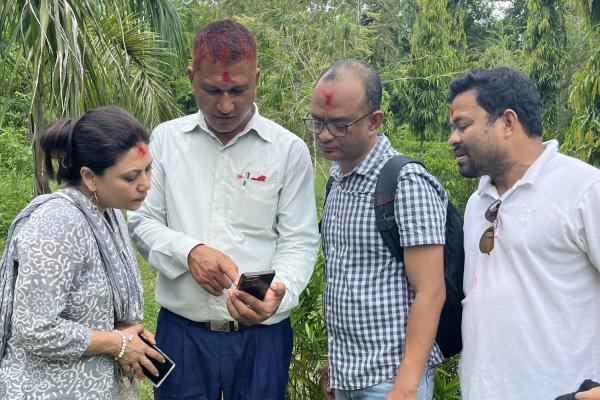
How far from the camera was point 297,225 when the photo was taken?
2.70 meters

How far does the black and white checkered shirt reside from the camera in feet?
7.53

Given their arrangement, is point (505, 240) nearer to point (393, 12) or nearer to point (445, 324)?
point (445, 324)

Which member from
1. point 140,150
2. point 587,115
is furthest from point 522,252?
point 587,115

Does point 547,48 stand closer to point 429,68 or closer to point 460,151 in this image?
point 429,68

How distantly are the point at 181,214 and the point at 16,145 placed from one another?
11136 millimetres

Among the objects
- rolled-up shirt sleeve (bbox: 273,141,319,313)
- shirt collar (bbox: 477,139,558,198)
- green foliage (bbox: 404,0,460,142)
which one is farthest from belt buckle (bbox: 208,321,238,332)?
green foliage (bbox: 404,0,460,142)

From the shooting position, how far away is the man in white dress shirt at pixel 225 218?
261cm

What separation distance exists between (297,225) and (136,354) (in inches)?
28.1

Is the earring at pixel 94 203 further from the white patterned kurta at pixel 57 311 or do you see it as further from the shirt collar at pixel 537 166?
the shirt collar at pixel 537 166

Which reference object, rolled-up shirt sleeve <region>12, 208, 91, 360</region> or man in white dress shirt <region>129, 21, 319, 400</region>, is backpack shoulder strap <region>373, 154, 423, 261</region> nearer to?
man in white dress shirt <region>129, 21, 319, 400</region>

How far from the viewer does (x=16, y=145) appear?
507 inches

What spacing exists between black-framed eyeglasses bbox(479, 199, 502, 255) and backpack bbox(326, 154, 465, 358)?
149mm

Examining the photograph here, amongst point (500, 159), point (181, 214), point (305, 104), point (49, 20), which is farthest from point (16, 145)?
point (500, 159)

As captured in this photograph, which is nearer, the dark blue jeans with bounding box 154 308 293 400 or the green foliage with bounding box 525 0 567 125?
the dark blue jeans with bounding box 154 308 293 400
